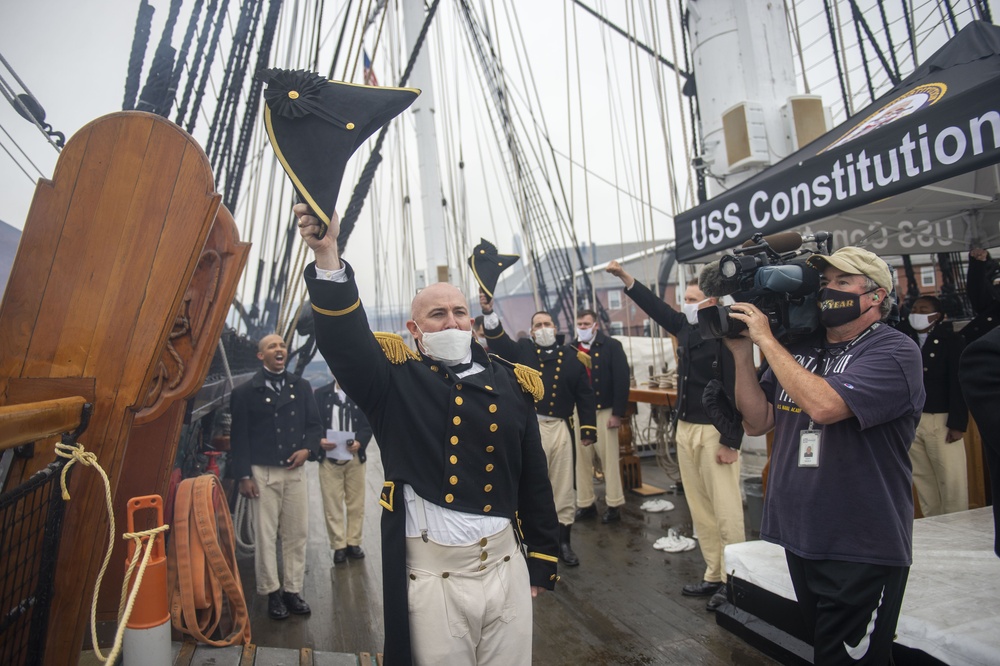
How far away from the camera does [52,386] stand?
5.48ft

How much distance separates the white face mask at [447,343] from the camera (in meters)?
1.83

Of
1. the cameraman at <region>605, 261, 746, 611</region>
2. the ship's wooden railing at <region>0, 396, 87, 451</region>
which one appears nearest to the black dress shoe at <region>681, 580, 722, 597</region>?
the cameraman at <region>605, 261, 746, 611</region>

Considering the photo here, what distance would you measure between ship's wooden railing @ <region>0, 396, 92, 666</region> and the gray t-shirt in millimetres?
2026

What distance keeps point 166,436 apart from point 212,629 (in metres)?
0.88

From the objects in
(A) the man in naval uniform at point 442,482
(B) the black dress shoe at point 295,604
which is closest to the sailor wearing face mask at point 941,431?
(A) the man in naval uniform at point 442,482

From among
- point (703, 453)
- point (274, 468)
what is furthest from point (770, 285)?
point (274, 468)

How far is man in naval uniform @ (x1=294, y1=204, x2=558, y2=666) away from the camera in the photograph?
165cm

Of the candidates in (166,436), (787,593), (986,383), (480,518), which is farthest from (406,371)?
(787,593)

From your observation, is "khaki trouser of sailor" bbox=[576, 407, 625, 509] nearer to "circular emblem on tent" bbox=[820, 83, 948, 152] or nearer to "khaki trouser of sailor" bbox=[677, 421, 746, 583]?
"khaki trouser of sailor" bbox=[677, 421, 746, 583]

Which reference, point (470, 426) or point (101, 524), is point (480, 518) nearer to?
point (470, 426)

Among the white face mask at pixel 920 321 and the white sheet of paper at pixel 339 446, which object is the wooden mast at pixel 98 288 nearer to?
the white sheet of paper at pixel 339 446

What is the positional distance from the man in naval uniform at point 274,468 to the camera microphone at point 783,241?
119 inches

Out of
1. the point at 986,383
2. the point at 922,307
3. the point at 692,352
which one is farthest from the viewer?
the point at 922,307

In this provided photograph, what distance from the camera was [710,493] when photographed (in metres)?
3.51
